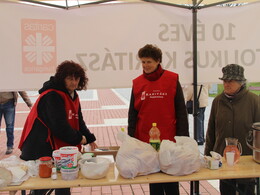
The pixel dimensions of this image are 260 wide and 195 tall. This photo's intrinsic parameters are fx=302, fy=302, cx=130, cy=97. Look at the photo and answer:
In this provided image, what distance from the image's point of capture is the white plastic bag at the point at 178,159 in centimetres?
211

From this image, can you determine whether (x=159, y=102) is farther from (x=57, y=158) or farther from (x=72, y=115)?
(x=57, y=158)

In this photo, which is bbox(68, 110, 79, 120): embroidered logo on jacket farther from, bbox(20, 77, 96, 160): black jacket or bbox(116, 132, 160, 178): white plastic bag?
bbox(116, 132, 160, 178): white plastic bag

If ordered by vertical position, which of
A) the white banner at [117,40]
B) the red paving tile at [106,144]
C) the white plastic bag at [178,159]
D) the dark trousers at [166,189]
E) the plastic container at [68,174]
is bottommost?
the red paving tile at [106,144]

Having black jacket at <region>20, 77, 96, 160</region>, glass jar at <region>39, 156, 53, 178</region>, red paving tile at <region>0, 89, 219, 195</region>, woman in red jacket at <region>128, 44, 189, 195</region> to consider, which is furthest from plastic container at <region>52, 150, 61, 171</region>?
red paving tile at <region>0, 89, 219, 195</region>

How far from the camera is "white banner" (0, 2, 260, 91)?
3.37m

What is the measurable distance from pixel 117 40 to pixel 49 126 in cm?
145

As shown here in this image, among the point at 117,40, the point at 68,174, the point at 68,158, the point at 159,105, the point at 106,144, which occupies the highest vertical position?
the point at 117,40

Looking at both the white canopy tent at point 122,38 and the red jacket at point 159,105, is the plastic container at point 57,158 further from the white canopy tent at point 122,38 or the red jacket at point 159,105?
the white canopy tent at point 122,38

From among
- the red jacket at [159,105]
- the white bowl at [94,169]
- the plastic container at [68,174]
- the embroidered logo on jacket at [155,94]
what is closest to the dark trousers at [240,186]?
the red jacket at [159,105]

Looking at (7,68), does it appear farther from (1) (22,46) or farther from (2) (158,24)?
(2) (158,24)

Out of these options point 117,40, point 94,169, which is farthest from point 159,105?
point 117,40

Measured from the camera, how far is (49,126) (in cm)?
247

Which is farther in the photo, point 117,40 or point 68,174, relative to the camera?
point 117,40

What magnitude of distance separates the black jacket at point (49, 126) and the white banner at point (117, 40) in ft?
3.27
